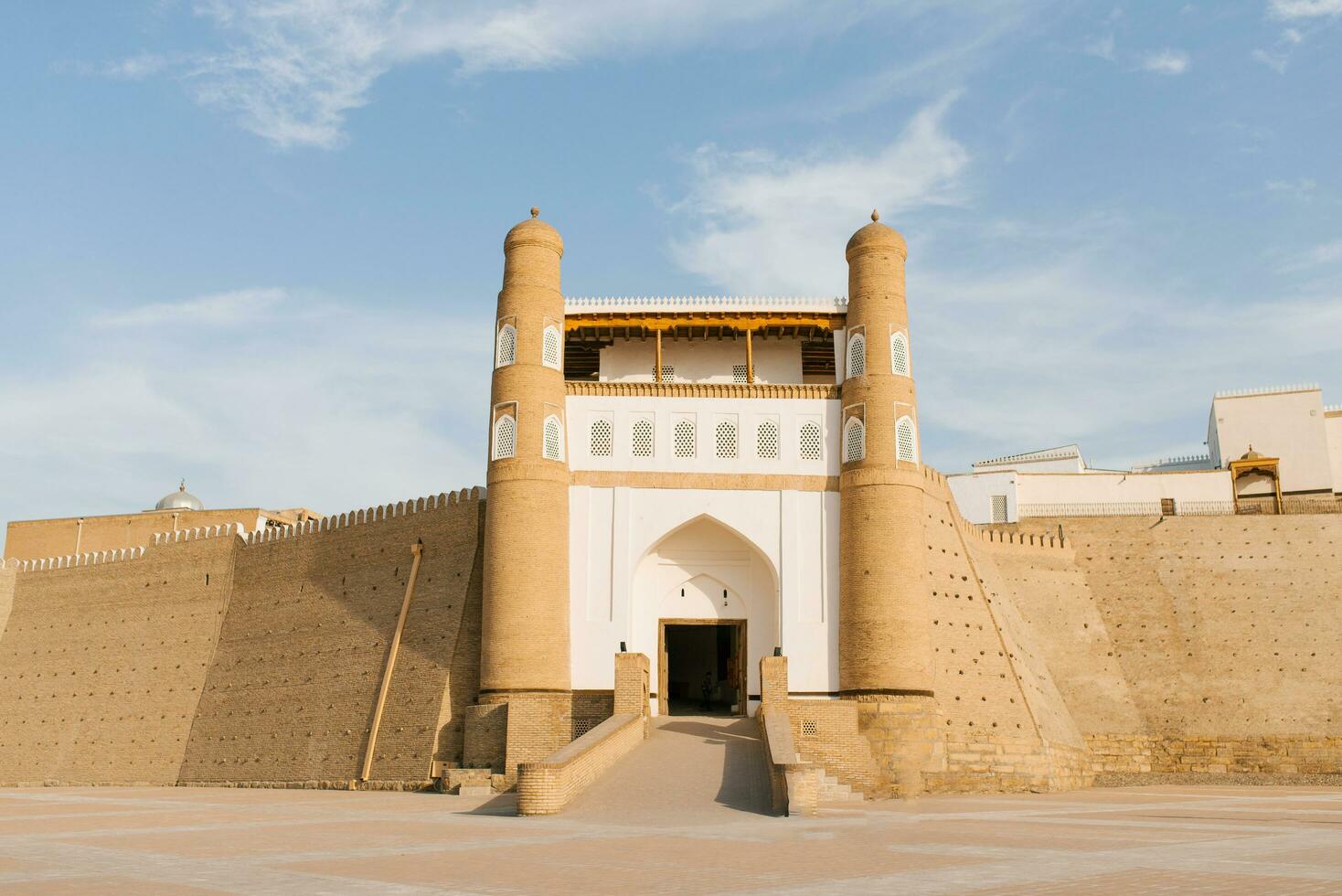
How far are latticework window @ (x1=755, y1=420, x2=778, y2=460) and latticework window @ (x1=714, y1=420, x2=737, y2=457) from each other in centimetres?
41

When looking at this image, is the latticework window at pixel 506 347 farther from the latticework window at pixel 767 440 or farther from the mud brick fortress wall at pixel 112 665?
the mud brick fortress wall at pixel 112 665

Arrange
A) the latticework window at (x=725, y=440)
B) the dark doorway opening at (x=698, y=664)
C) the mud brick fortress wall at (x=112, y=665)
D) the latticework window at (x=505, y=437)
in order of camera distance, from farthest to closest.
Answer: the mud brick fortress wall at (x=112, y=665) → the dark doorway opening at (x=698, y=664) → the latticework window at (x=725, y=440) → the latticework window at (x=505, y=437)

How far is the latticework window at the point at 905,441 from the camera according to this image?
2184cm

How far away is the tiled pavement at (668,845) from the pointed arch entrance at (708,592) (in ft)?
17.0

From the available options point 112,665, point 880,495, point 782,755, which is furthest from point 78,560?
point 782,755

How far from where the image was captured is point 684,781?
50.3 ft

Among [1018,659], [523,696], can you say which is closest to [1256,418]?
[1018,659]

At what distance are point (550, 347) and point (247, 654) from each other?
31.9ft

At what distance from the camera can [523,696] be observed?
20.6m

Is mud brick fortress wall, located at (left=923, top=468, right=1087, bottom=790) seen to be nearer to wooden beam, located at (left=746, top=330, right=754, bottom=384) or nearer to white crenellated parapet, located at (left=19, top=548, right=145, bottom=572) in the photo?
wooden beam, located at (left=746, top=330, right=754, bottom=384)

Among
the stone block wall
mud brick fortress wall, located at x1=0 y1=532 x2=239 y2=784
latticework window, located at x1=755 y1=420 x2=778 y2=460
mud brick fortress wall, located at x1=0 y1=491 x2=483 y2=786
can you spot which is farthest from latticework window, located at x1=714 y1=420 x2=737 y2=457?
mud brick fortress wall, located at x1=0 y1=532 x2=239 y2=784

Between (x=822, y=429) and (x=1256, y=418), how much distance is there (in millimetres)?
19164

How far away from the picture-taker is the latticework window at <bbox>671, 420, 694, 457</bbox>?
74.1ft

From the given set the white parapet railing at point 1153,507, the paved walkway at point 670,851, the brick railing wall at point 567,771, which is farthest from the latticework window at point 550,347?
the white parapet railing at point 1153,507
